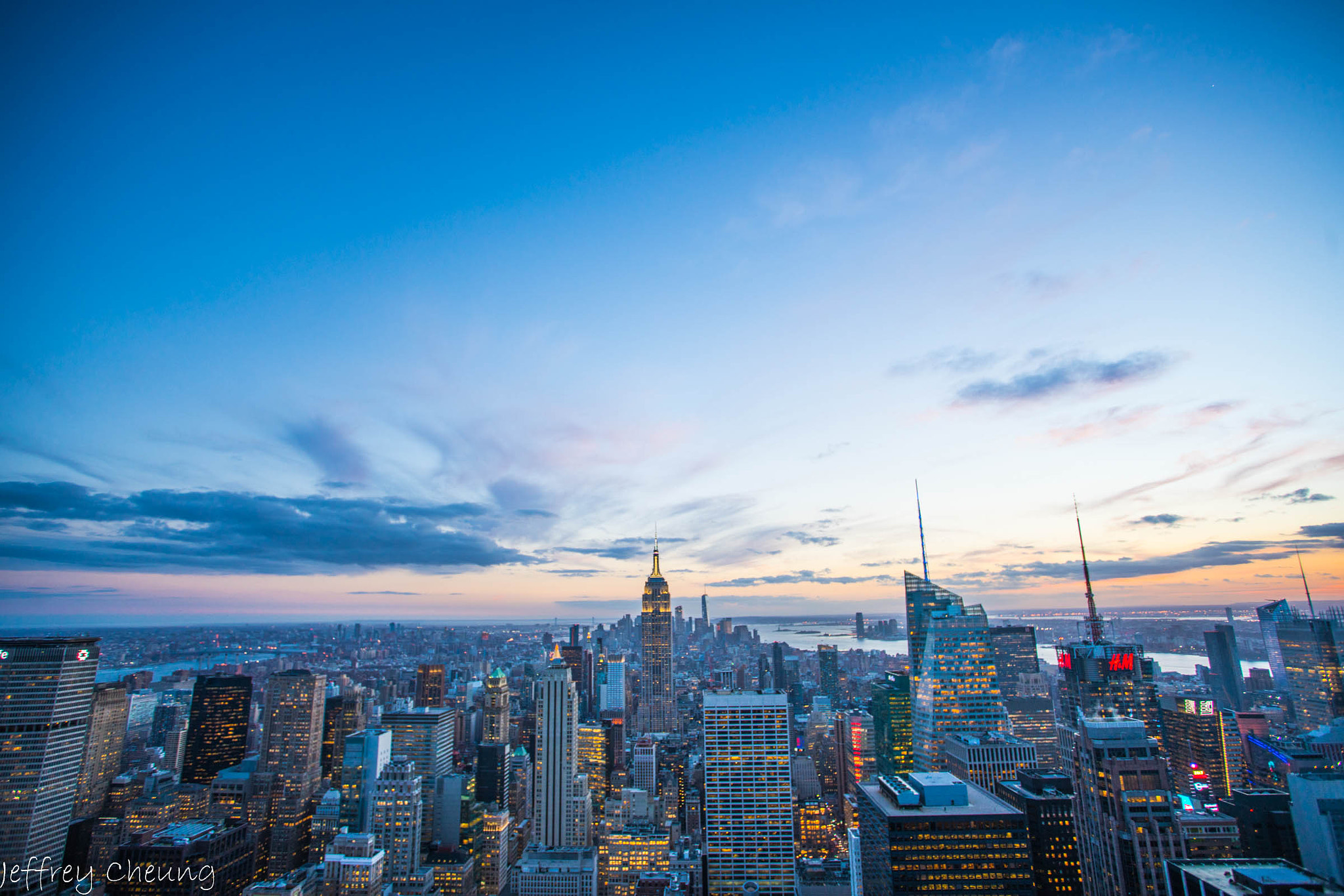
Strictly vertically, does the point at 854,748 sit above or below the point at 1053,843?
below

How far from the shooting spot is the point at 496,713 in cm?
9662

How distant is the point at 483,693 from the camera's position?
122 metres

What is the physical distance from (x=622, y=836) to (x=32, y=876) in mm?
45200

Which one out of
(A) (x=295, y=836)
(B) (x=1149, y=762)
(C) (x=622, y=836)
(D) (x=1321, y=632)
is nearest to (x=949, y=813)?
(B) (x=1149, y=762)

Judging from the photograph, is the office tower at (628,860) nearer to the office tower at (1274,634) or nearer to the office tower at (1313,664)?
the office tower at (1313,664)

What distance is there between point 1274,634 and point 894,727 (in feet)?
185

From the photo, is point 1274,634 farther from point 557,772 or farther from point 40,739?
point 40,739

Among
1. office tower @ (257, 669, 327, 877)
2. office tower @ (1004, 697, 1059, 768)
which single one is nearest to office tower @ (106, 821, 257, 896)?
office tower @ (257, 669, 327, 877)

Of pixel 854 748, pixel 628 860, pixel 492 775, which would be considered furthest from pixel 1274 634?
pixel 492 775

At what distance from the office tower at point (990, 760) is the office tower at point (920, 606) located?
18712mm

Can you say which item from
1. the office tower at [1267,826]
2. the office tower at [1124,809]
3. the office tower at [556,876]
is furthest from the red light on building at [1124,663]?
the office tower at [556,876]

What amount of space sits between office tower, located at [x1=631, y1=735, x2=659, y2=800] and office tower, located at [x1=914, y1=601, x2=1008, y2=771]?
116ft

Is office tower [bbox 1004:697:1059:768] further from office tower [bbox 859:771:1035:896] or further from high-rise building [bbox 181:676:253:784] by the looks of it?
high-rise building [bbox 181:676:253:784]

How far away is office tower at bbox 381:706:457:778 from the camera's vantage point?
80000mm
